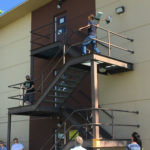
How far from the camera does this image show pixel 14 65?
58.8ft

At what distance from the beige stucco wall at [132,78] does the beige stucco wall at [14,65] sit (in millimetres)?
5641

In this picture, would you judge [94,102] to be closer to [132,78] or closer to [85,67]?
[85,67]

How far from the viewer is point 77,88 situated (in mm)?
13680

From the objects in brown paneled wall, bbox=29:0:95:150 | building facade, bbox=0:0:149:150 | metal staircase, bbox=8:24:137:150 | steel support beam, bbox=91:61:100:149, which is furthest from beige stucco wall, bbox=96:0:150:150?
steel support beam, bbox=91:61:100:149

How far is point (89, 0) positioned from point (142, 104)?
18.2 feet

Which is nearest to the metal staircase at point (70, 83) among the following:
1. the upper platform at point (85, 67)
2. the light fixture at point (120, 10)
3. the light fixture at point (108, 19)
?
the upper platform at point (85, 67)

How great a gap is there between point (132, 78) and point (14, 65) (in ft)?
27.3

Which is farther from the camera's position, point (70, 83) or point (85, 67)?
point (70, 83)

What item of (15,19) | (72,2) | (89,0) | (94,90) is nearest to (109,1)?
(89,0)

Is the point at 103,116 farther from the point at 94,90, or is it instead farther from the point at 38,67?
the point at 38,67

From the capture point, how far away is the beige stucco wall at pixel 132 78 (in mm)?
11312

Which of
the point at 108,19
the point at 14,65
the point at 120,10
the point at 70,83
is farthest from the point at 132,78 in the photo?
the point at 14,65

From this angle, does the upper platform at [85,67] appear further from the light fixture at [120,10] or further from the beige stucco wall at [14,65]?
the beige stucco wall at [14,65]

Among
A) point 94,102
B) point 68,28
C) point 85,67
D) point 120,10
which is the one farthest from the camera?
point 68,28
